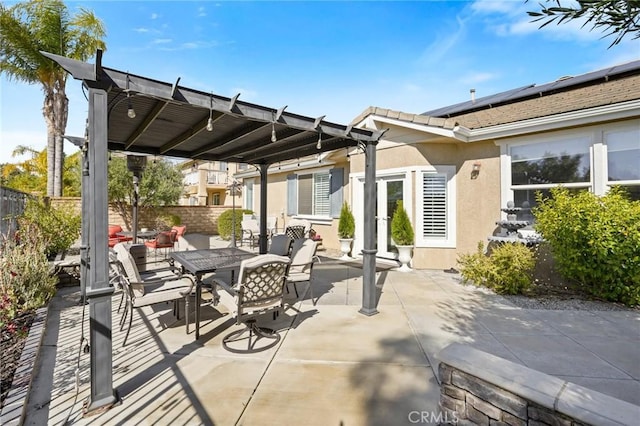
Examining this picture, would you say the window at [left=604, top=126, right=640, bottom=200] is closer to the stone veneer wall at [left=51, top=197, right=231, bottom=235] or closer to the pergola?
the pergola

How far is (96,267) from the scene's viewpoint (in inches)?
102

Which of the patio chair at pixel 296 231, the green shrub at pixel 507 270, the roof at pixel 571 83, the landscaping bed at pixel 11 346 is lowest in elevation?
the landscaping bed at pixel 11 346

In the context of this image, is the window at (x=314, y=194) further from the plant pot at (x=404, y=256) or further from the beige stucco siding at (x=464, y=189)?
the plant pot at (x=404, y=256)

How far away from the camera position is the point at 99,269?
2596mm

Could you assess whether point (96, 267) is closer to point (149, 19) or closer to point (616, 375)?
point (616, 375)

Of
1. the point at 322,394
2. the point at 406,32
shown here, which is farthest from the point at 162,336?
the point at 406,32

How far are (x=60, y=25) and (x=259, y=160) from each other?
13.4 metres

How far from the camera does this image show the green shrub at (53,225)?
709 centimetres

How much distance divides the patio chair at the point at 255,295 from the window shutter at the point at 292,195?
8845mm

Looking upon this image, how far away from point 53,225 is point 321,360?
7772mm

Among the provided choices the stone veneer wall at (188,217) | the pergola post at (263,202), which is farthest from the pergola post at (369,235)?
the stone veneer wall at (188,217)

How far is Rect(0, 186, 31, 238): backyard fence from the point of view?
598 cm

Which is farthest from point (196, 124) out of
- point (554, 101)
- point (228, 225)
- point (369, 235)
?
point (228, 225)

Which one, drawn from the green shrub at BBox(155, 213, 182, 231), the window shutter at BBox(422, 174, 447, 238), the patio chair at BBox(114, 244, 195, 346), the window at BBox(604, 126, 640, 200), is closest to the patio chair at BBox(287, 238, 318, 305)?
the patio chair at BBox(114, 244, 195, 346)
